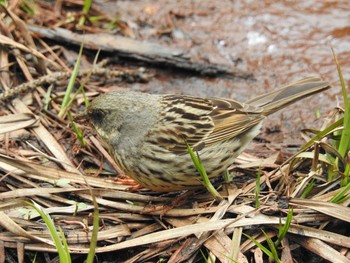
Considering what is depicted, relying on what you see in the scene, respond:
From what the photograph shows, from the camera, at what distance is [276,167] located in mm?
5227

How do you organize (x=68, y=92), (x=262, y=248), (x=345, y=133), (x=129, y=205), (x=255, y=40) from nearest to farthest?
(x=262, y=248) → (x=345, y=133) → (x=129, y=205) → (x=68, y=92) → (x=255, y=40)

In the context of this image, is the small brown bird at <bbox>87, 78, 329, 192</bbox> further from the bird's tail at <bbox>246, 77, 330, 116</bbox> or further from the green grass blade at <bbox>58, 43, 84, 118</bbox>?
the green grass blade at <bbox>58, 43, 84, 118</bbox>

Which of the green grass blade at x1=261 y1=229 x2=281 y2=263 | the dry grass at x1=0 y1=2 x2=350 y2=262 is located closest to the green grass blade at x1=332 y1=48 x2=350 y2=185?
the dry grass at x1=0 y1=2 x2=350 y2=262

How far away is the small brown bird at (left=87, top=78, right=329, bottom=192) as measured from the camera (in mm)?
4879

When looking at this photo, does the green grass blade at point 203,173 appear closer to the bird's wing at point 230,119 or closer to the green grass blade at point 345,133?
the bird's wing at point 230,119

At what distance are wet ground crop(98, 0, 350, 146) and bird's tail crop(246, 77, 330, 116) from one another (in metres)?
0.48

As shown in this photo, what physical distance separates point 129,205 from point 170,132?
64 cm

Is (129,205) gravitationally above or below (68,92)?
below

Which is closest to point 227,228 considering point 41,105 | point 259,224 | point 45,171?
point 259,224

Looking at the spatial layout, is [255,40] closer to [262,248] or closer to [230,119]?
[230,119]

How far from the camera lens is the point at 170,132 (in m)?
5.05

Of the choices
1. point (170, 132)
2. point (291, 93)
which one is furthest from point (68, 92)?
point (291, 93)

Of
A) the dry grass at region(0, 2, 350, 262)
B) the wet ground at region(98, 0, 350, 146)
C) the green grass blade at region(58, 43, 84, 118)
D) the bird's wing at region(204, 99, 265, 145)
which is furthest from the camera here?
the wet ground at region(98, 0, 350, 146)

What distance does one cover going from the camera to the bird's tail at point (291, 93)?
5445mm
